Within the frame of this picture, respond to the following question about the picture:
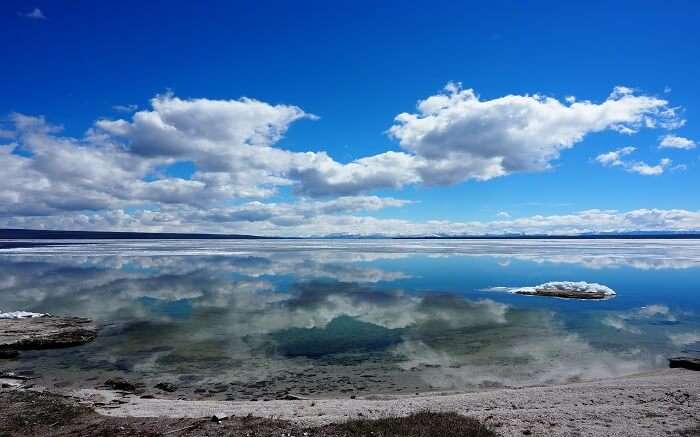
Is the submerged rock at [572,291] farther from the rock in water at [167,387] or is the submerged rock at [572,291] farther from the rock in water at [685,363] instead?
the rock in water at [167,387]

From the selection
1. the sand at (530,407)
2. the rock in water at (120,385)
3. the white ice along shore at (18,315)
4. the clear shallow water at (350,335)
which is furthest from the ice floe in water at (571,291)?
the white ice along shore at (18,315)

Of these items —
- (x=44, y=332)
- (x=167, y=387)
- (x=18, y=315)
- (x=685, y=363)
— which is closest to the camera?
(x=167, y=387)

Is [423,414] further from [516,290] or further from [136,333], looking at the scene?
[516,290]

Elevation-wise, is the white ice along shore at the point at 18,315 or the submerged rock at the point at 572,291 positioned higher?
the submerged rock at the point at 572,291

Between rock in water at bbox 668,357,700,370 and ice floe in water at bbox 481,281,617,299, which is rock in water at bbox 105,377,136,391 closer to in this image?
rock in water at bbox 668,357,700,370

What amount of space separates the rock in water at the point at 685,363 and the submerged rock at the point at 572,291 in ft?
67.1

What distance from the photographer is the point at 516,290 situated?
42.9 meters

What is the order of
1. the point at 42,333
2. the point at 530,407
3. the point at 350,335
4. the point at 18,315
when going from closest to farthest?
the point at 530,407 < the point at 42,333 < the point at 350,335 < the point at 18,315

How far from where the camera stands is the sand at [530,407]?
1231 centimetres

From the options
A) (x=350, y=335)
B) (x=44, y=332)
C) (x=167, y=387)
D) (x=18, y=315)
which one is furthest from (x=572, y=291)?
(x=18, y=315)

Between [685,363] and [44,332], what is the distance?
108 feet

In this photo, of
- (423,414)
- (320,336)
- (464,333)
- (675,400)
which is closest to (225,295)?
(320,336)

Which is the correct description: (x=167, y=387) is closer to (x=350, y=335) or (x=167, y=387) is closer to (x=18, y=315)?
(x=350, y=335)

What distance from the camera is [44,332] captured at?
A: 25.4 metres
